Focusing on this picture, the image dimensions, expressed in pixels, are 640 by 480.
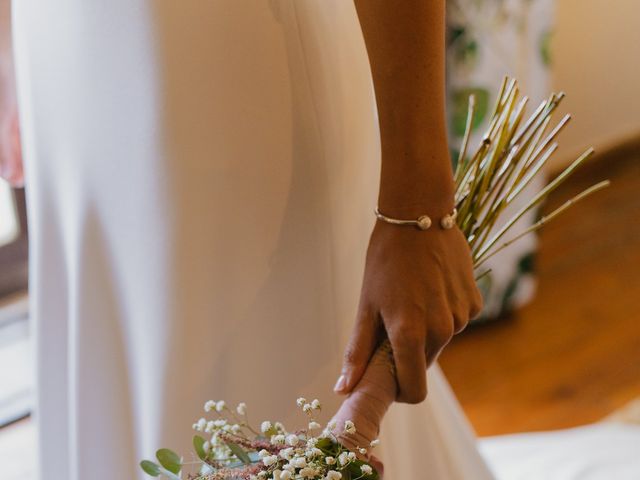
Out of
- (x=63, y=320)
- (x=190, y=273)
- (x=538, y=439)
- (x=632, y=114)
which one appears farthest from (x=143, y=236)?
(x=632, y=114)

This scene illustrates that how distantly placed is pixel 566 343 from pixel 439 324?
5.44 ft

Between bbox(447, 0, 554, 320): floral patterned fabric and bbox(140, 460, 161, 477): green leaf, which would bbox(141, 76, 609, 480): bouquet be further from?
bbox(447, 0, 554, 320): floral patterned fabric

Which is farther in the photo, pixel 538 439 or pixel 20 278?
pixel 20 278

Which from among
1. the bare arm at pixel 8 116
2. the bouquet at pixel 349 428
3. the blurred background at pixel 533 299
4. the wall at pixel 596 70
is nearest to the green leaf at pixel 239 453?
the bouquet at pixel 349 428

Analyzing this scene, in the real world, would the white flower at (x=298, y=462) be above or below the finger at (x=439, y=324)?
below

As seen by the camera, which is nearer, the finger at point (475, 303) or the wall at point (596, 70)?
the finger at point (475, 303)

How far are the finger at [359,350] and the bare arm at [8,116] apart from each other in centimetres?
50

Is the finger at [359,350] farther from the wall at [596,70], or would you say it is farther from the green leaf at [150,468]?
the wall at [596,70]

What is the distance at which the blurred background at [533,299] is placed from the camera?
1.97m

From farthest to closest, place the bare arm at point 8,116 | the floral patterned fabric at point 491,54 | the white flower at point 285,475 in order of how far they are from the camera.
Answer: the floral patterned fabric at point 491,54 < the bare arm at point 8,116 < the white flower at point 285,475

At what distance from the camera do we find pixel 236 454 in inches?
24.5

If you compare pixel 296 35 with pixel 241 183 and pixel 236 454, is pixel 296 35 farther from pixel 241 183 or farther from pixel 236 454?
pixel 236 454

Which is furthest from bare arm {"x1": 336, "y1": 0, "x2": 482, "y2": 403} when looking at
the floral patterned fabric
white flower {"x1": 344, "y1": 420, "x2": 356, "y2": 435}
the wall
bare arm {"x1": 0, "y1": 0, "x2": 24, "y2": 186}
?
the wall

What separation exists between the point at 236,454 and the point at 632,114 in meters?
3.00
